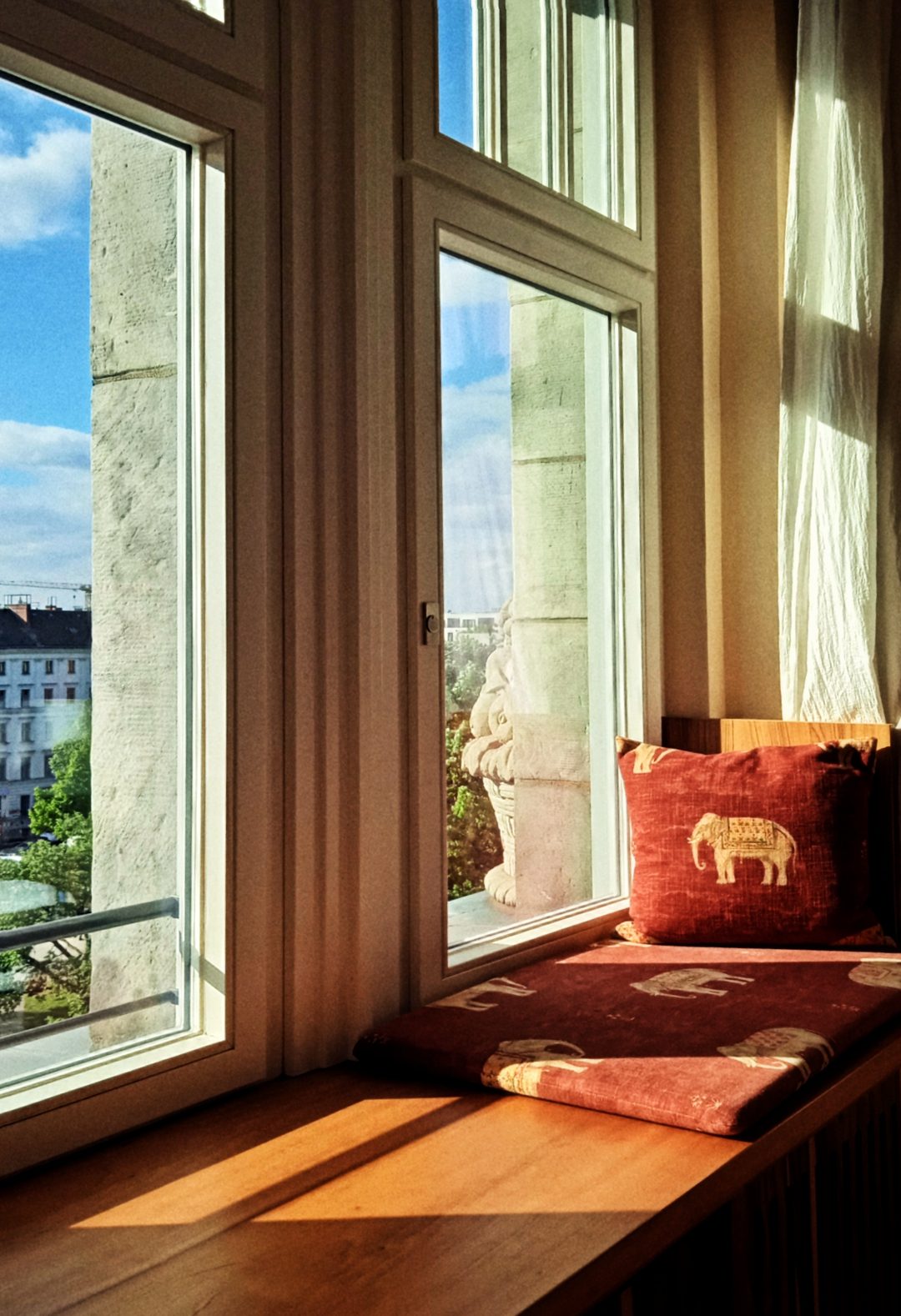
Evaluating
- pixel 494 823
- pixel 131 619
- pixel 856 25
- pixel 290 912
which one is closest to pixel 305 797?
pixel 290 912

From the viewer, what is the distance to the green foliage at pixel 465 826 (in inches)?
72.4

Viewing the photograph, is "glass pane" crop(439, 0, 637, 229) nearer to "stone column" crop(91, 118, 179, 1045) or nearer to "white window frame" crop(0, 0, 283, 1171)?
"white window frame" crop(0, 0, 283, 1171)

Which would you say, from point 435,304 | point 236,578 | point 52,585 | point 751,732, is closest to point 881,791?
point 751,732

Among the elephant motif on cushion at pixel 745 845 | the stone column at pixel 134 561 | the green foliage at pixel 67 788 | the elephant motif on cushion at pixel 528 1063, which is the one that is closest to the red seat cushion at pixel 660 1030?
the elephant motif on cushion at pixel 528 1063

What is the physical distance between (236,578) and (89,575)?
0.18m

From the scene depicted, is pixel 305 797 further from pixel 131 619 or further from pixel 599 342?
pixel 599 342

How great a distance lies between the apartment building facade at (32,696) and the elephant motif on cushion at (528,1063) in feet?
1.96

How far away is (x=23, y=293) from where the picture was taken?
1.29 meters

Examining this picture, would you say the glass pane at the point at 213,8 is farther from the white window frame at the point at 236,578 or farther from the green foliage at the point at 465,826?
the green foliage at the point at 465,826

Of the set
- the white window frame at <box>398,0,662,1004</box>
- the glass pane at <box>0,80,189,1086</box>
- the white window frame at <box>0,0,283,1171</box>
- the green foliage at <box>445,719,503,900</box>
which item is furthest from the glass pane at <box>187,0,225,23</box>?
the green foliage at <box>445,719,503,900</box>

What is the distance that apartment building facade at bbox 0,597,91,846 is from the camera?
1.26 meters

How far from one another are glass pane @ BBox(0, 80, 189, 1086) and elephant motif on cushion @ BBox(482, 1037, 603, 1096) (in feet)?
1.23

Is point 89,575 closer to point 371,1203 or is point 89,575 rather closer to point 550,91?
point 371,1203

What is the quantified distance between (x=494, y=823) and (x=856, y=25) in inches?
63.4
